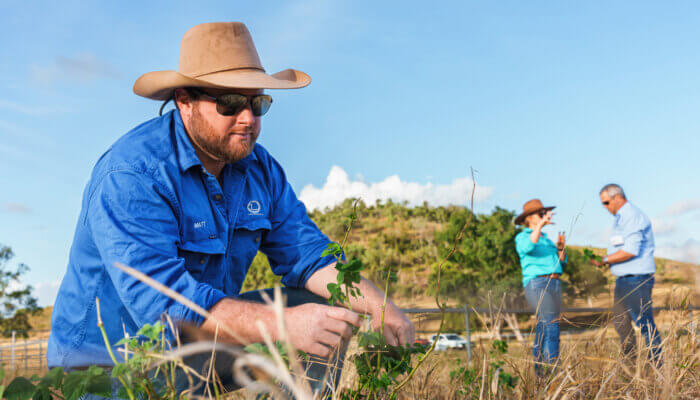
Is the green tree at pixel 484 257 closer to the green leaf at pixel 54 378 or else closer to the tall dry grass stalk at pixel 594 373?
the tall dry grass stalk at pixel 594 373

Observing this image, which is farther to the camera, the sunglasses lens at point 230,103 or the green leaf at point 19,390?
the sunglasses lens at point 230,103

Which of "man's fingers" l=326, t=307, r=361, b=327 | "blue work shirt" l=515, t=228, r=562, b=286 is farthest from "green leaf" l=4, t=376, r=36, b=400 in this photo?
"blue work shirt" l=515, t=228, r=562, b=286

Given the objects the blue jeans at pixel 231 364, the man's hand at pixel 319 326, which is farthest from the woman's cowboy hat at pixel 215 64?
the man's hand at pixel 319 326

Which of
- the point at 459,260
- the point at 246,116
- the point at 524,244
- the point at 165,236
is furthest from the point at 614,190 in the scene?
the point at 459,260

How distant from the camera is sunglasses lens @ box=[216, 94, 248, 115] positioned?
2473 mm

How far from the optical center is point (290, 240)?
2.60 meters

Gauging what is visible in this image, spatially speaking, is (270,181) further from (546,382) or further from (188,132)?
(546,382)

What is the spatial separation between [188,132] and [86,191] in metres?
0.55

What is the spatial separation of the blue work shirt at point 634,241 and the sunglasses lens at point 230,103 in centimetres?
474

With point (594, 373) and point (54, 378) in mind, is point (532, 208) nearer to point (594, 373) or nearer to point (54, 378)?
point (594, 373)

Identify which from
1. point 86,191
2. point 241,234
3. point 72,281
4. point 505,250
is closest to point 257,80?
point 241,234

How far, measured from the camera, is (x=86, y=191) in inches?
83.4

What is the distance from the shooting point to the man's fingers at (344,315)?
1345mm

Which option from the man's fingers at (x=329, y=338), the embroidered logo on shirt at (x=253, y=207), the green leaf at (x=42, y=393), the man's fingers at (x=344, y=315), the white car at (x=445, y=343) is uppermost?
the embroidered logo on shirt at (x=253, y=207)
